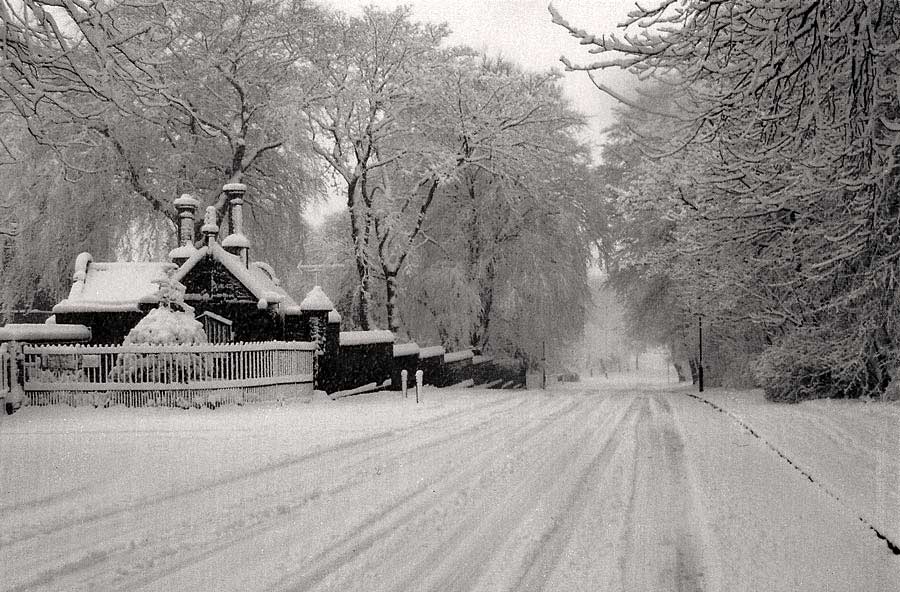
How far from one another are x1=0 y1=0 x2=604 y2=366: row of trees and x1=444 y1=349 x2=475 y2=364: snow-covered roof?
5.48 feet

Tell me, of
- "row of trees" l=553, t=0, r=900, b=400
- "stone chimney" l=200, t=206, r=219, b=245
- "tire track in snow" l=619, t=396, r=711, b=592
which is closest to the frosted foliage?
"stone chimney" l=200, t=206, r=219, b=245

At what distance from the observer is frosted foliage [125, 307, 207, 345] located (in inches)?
663

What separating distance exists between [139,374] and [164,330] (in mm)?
1098

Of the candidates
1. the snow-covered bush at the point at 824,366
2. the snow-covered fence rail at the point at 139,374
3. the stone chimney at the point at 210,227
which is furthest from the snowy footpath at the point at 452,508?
the stone chimney at the point at 210,227

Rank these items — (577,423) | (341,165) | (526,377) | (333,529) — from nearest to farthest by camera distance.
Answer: (333,529)
(577,423)
(341,165)
(526,377)

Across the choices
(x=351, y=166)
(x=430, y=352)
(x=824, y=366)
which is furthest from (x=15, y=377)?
(x=824, y=366)

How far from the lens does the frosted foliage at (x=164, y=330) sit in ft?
55.3

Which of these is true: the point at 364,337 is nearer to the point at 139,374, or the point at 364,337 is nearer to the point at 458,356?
the point at 458,356

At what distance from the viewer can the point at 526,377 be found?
1422 inches

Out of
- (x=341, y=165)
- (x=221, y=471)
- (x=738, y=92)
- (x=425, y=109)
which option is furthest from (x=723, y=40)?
(x=425, y=109)

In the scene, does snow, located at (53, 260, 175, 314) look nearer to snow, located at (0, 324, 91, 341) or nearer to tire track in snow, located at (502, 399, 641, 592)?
snow, located at (0, 324, 91, 341)

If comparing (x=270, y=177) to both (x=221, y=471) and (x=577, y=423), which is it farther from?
(x=221, y=471)

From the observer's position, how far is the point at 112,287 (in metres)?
21.1

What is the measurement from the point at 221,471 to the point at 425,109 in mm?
23848
